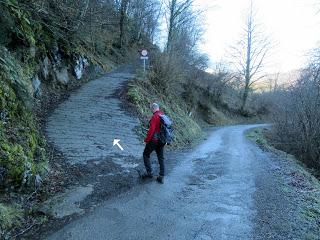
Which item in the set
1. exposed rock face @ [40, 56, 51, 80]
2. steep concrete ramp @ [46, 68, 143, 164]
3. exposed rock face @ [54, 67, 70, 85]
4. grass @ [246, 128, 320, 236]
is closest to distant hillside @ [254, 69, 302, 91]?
steep concrete ramp @ [46, 68, 143, 164]

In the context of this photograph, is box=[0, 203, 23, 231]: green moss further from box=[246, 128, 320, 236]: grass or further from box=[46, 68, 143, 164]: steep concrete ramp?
box=[246, 128, 320, 236]: grass

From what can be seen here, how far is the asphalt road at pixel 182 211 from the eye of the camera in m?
5.79

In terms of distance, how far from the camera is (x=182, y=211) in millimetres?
6898

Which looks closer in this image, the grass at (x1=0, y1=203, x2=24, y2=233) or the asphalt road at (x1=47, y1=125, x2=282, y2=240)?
the grass at (x1=0, y1=203, x2=24, y2=233)

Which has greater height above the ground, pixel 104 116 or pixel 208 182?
pixel 104 116

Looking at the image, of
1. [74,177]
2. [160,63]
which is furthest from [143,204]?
[160,63]

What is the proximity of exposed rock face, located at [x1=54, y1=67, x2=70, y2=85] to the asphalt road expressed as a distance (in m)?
9.32

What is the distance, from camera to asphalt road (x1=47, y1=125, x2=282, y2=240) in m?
5.79

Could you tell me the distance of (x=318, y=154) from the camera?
16.4m

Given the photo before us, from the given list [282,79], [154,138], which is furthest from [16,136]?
[282,79]

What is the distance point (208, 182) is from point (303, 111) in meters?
11.7

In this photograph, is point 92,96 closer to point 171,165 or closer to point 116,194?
point 171,165

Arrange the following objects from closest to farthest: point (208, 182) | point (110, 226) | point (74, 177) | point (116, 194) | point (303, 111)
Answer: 1. point (110, 226)
2. point (116, 194)
3. point (74, 177)
4. point (208, 182)
5. point (303, 111)

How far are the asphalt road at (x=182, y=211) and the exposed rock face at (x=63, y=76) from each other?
9316 millimetres
